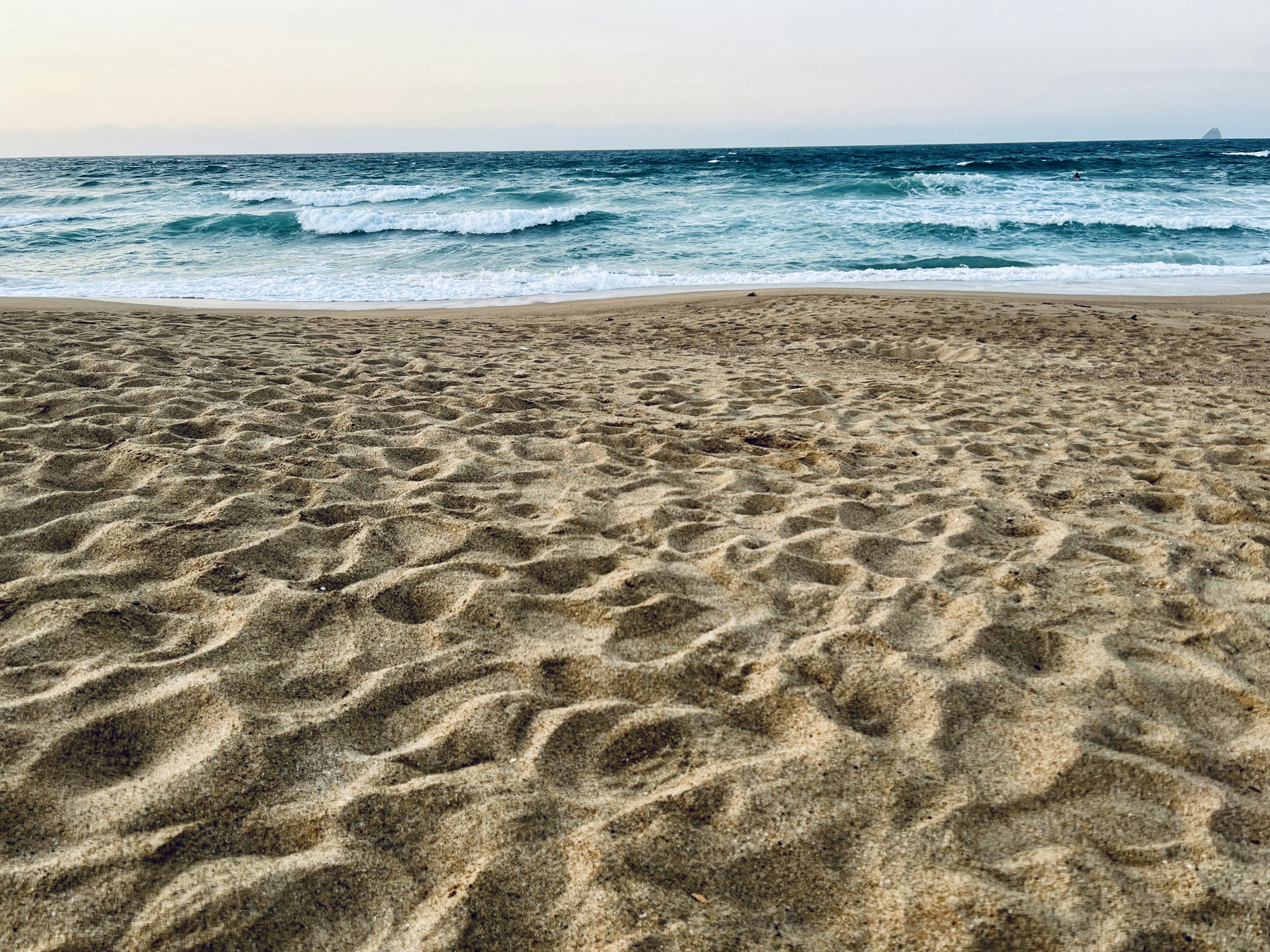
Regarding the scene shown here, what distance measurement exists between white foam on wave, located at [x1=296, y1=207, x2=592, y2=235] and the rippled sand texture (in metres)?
15.2

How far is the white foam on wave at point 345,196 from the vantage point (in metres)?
24.4

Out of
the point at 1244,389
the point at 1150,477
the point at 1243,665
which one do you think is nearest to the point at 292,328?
the point at 1150,477

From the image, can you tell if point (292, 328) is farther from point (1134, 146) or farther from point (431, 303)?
point (1134, 146)

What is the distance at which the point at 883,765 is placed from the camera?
188 cm

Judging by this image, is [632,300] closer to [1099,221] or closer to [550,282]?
[550,282]

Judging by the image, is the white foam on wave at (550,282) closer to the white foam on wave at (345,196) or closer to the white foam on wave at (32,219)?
the white foam on wave at (32,219)

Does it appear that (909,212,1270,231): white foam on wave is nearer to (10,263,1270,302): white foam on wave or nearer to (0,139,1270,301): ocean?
(0,139,1270,301): ocean

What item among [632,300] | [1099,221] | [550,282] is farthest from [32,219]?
[1099,221]

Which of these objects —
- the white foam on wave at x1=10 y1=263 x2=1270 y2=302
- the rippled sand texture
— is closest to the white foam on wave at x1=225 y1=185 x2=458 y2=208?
the white foam on wave at x1=10 y1=263 x2=1270 y2=302

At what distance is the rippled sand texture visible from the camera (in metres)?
1.51

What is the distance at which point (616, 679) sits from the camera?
2.15 metres

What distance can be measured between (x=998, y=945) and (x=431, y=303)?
9630 mm

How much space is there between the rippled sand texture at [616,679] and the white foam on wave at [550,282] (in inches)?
253

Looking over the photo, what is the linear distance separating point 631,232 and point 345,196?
1225 cm
